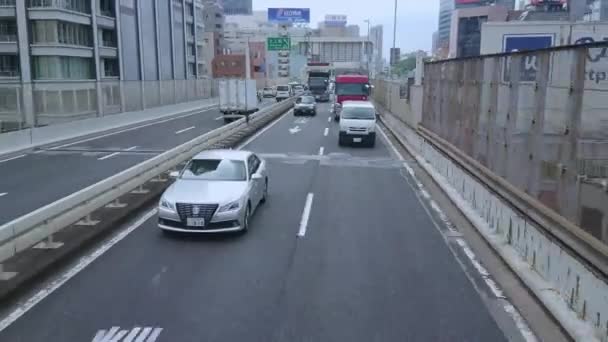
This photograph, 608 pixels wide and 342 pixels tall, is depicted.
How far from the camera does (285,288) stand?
7934 mm

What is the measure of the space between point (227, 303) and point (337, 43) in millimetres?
159827

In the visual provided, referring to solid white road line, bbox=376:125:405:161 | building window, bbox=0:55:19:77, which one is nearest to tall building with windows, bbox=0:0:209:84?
building window, bbox=0:55:19:77

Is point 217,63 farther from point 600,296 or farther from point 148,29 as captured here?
point 600,296

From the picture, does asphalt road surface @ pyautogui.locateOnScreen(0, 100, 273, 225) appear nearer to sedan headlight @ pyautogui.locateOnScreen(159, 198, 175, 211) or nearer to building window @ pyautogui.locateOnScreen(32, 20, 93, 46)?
sedan headlight @ pyautogui.locateOnScreen(159, 198, 175, 211)

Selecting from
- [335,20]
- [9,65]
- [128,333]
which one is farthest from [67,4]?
[335,20]

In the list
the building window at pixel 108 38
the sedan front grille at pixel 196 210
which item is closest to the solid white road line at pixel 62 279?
the sedan front grille at pixel 196 210

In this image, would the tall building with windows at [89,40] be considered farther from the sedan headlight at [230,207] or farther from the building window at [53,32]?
the sedan headlight at [230,207]

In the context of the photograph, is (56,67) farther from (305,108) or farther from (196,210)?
(196,210)

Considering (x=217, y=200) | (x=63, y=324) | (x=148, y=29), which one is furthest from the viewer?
(x=148, y=29)

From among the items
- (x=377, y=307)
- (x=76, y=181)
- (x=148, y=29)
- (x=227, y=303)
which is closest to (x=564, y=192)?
(x=377, y=307)

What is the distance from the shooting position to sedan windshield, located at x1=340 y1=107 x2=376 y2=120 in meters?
25.4

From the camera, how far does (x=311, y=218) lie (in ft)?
39.3

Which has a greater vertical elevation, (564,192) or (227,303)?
(564,192)

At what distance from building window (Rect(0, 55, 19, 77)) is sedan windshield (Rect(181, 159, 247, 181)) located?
42.3 metres
